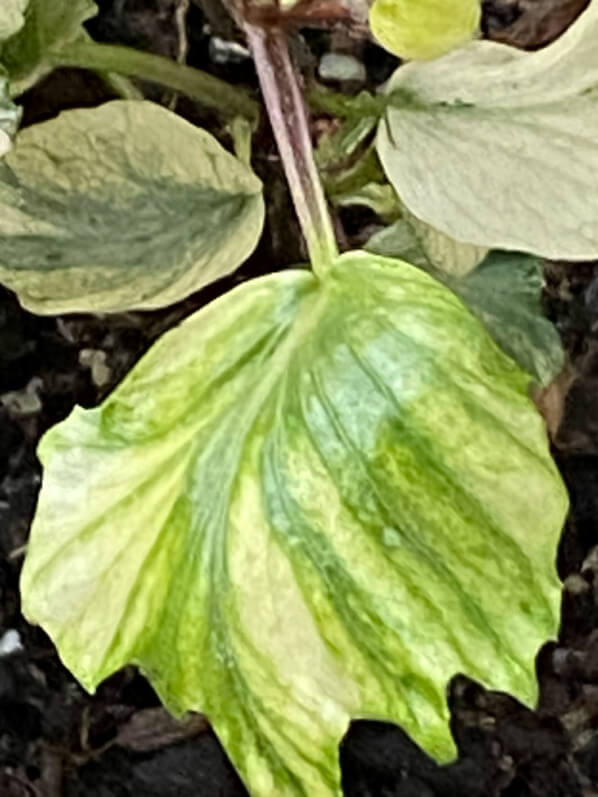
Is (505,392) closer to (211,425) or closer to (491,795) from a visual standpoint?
(211,425)

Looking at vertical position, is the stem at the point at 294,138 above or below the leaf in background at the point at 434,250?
above

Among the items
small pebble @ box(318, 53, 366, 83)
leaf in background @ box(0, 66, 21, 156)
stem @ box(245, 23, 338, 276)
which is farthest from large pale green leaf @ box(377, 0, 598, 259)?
small pebble @ box(318, 53, 366, 83)

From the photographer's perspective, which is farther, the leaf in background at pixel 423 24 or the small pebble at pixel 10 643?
the small pebble at pixel 10 643

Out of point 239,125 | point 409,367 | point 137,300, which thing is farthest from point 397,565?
point 239,125

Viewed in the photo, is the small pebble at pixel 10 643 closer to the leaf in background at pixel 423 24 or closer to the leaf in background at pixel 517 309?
the leaf in background at pixel 517 309

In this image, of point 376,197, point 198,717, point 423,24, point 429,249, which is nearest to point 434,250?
Answer: point 429,249

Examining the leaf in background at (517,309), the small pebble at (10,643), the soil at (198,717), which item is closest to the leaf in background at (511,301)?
the leaf in background at (517,309)

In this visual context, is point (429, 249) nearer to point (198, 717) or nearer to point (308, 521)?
point (308, 521)
